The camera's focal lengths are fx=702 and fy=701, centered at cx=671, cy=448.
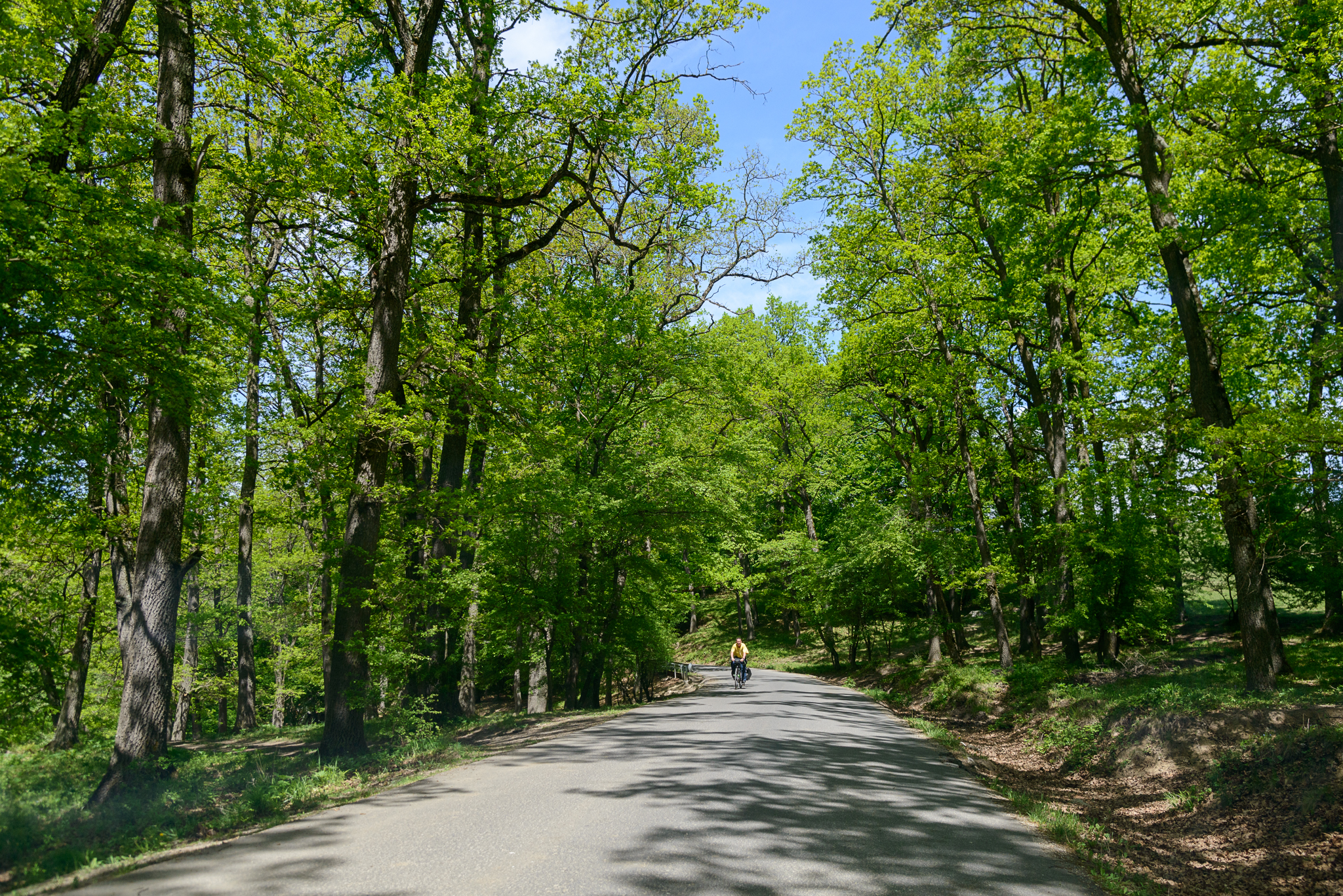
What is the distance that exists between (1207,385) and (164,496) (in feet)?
47.6

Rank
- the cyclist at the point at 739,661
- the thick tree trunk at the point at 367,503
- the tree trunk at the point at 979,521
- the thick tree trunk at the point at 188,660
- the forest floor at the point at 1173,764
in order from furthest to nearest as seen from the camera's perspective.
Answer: the cyclist at the point at 739,661 → the thick tree trunk at the point at 188,660 → the tree trunk at the point at 979,521 → the thick tree trunk at the point at 367,503 → the forest floor at the point at 1173,764

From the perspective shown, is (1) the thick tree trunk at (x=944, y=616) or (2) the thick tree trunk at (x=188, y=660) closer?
(2) the thick tree trunk at (x=188, y=660)

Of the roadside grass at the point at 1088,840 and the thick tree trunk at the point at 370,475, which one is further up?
the thick tree trunk at the point at 370,475

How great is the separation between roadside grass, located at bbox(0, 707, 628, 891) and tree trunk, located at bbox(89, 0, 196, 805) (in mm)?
539

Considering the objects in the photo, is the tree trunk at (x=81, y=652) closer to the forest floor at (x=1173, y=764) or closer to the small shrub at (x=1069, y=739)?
the forest floor at (x=1173, y=764)

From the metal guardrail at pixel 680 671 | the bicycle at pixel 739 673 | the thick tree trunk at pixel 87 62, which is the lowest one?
the metal guardrail at pixel 680 671

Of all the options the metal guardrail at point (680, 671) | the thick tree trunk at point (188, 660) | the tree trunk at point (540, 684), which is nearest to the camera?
the tree trunk at point (540, 684)

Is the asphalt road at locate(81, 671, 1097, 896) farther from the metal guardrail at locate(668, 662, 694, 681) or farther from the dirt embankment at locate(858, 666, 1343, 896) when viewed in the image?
the metal guardrail at locate(668, 662, 694, 681)

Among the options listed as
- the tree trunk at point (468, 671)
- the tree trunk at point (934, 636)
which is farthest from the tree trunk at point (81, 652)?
the tree trunk at point (934, 636)

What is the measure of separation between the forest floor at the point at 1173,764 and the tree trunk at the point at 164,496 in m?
9.81

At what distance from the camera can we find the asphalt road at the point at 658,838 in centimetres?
429

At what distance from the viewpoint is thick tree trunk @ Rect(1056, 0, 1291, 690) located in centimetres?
928

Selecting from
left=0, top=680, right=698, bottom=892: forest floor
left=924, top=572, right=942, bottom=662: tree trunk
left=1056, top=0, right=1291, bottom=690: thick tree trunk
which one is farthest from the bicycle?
left=1056, top=0, right=1291, bottom=690: thick tree trunk

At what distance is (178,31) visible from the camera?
371 inches
